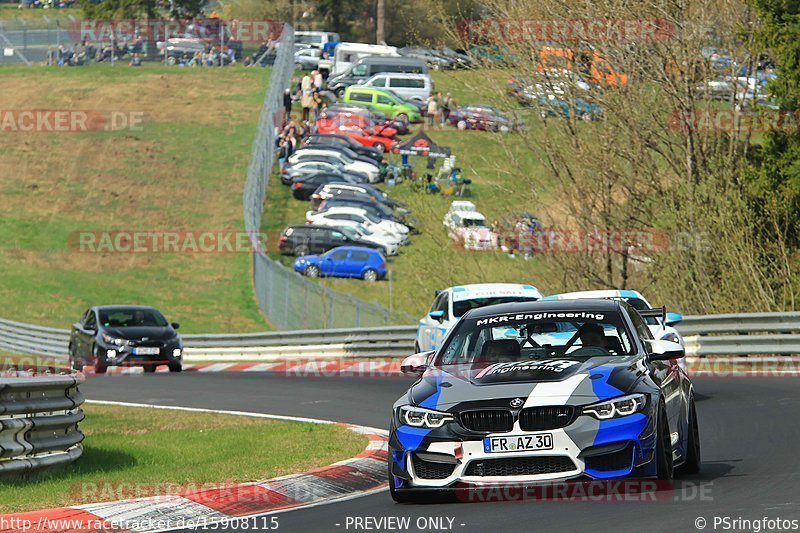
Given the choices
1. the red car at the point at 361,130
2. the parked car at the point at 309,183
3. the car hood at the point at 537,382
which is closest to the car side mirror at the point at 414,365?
the car hood at the point at 537,382

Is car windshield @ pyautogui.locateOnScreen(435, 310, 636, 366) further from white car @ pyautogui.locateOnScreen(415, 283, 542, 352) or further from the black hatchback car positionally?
the black hatchback car

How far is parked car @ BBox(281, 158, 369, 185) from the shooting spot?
5650cm

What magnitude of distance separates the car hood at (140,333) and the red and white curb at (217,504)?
642 inches

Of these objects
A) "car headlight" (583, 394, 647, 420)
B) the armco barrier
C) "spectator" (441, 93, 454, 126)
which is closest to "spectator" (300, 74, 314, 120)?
"spectator" (441, 93, 454, 126)

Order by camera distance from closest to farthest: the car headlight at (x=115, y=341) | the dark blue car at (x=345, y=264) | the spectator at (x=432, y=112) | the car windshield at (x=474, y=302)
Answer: the car windshield at (x=474, y=302), the car headlight at (x=115, y=341), the dark blue car at (x=345, y=264), the spectator at (x=432, y=112)

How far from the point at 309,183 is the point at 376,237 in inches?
279

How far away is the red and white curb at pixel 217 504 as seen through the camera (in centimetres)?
849

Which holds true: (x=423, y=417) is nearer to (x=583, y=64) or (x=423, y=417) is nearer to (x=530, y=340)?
(x=530, y=340)

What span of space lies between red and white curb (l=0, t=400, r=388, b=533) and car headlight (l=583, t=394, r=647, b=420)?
228cm

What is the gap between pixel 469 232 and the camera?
32.7m

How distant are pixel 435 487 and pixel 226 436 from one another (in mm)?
5932

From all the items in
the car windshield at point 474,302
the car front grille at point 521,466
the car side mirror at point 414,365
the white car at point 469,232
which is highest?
the car side mirror at point 414,365

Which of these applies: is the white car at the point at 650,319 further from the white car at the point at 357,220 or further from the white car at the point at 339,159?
the white car at the point at 339,159

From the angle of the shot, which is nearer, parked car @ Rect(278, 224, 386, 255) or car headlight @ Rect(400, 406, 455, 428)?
car headlight @ Rect(400, 406, 455, 428)
